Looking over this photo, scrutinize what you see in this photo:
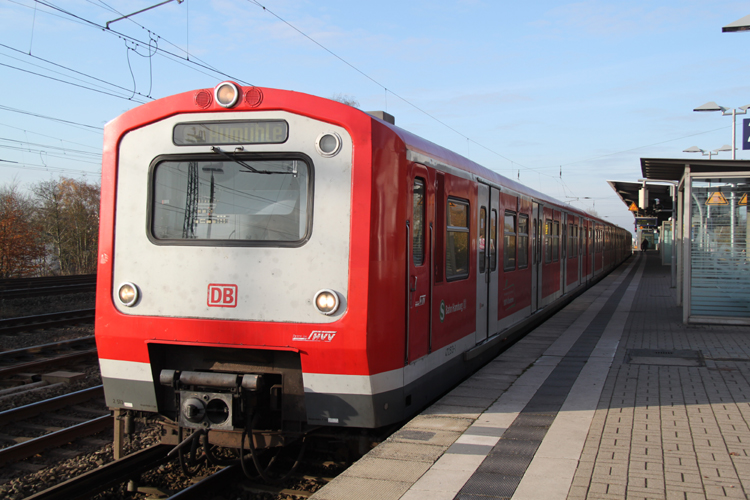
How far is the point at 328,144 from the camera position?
14.5 feet

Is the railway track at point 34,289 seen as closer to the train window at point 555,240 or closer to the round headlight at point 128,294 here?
the train window at point 555,240

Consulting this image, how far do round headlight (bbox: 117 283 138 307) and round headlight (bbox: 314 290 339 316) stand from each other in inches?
58.3

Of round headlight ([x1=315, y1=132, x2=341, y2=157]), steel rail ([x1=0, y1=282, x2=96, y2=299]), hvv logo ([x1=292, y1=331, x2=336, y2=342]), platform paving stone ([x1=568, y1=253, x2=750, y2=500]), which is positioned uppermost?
round headlight ([x1=315, y1=132, x2=341, y2=157])

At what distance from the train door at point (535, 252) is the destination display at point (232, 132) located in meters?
7.40

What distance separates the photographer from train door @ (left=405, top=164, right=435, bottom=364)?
4.88 meters

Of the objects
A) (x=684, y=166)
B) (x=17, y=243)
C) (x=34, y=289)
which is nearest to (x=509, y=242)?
(x=684, y=166)

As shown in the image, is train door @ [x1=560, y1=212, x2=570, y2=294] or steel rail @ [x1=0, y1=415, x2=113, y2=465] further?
train door @ [x1=560, y1=212, x2=570, y2=294]

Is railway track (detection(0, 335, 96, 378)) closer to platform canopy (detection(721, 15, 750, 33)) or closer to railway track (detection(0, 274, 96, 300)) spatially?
railway track (detection(0, 274, 96, 300))

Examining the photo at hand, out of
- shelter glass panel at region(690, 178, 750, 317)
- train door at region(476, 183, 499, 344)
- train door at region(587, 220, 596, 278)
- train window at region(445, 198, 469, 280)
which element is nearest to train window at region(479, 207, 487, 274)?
train door at region(476, 183, 499, 344)

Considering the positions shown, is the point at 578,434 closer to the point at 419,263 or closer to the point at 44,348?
the point at 419,263

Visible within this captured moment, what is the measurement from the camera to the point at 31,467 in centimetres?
526

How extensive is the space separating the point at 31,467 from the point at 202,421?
81.3 inches

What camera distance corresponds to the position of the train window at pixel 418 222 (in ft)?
16.6

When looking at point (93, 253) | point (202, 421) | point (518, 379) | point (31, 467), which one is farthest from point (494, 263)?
point (93, 253)
